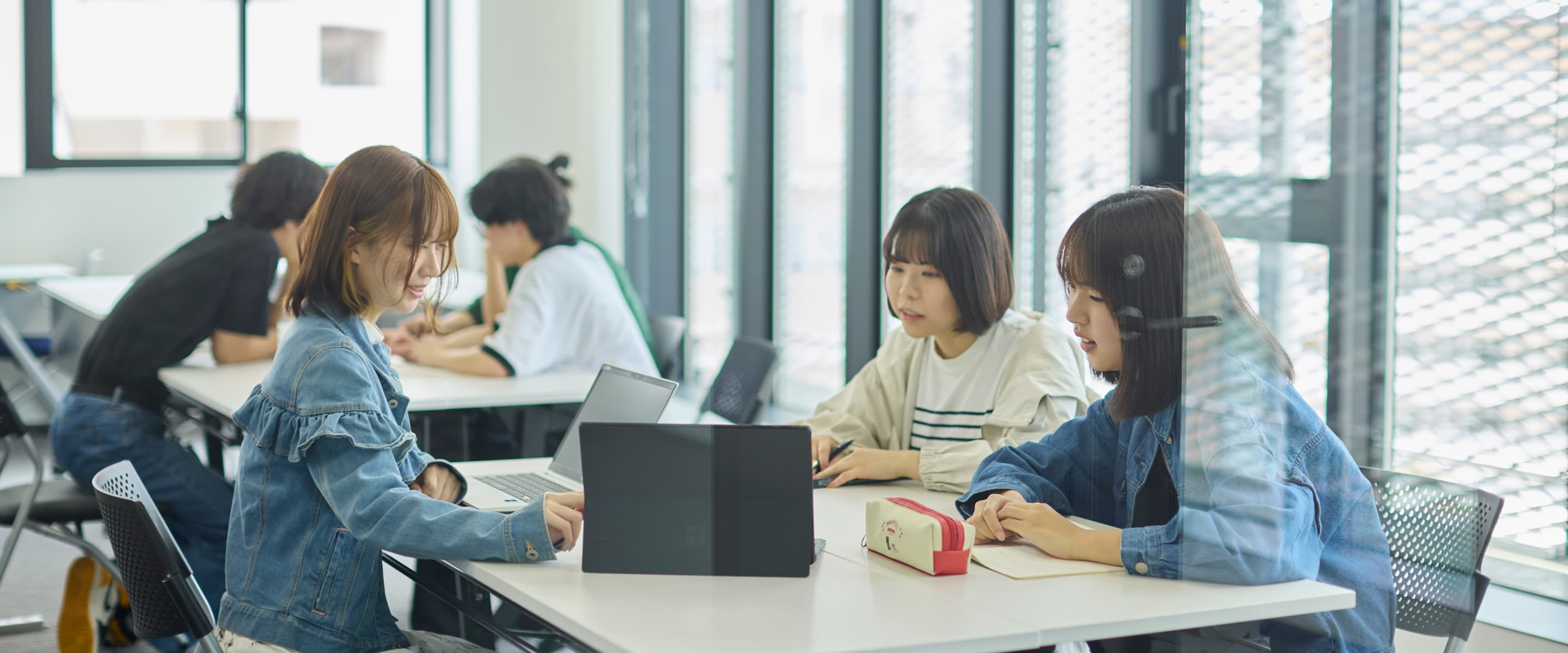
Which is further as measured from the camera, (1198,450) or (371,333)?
(371,333)

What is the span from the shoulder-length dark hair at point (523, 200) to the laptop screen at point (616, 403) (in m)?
1.22

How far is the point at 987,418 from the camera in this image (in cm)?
225

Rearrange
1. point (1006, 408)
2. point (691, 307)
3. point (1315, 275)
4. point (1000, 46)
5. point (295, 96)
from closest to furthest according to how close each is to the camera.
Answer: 1. point (1315, 275)
2. point (1006, 408)
3. point (1000, 46)
4. point (691, 307)
5. point (295, 96)

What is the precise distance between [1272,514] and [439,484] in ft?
Answer: 3.81

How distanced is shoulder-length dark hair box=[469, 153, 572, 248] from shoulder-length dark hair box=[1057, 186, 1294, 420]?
195 centimetres

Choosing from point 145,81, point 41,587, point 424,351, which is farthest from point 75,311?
point 145,81

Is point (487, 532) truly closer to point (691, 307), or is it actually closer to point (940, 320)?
point (940, 320)

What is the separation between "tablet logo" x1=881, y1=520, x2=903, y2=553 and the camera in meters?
1.68

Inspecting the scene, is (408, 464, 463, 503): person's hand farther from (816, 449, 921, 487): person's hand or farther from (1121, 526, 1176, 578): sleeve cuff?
(1121, 526, 1176, 578): sleeve cuff

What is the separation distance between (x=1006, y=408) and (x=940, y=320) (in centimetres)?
21

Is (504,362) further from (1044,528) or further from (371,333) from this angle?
(1044,528)

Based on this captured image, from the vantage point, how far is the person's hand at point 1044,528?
1710mm

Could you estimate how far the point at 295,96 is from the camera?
632cm

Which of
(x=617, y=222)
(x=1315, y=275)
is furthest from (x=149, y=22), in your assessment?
(x=1315, y=275)
